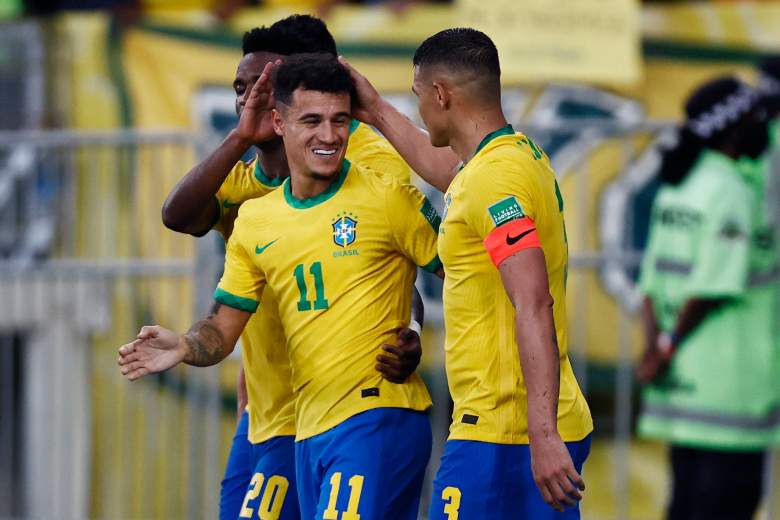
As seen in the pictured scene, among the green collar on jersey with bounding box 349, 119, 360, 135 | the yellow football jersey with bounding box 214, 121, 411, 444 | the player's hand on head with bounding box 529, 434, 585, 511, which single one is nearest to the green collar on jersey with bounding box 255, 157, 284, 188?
the yellow football jersey with bounding box 214, 121, 411, 444

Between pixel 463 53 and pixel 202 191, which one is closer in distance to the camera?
pixel 463 53

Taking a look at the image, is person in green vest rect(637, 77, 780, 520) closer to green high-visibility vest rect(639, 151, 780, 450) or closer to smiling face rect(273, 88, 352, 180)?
green high-visibility vest rect(639, 151, 780, 450)

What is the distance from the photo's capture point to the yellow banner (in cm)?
891

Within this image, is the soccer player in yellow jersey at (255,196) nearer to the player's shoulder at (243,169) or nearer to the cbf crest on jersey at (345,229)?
the player's shoulder at (243,169)

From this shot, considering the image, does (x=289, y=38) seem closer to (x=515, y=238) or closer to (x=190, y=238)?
(x=515, y=238)

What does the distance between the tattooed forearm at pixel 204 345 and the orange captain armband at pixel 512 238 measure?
1.16 m

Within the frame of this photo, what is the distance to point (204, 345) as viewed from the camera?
5.45 meters

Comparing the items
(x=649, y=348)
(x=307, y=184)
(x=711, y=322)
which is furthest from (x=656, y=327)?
(x=307, y=184)

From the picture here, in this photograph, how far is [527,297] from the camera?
4738mm

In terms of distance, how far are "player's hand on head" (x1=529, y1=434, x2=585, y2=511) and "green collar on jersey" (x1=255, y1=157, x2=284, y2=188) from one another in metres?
1.73

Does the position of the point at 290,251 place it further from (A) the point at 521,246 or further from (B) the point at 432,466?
(B) the point at 432,466

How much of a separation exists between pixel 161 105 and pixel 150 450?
2.18 metres

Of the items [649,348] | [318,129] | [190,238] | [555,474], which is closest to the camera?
[555,474]

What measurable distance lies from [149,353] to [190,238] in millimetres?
4043
